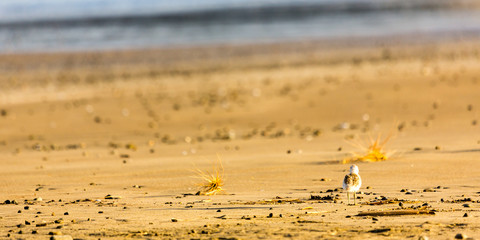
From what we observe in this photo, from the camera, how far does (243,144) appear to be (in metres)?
11.9

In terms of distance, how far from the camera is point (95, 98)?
58.1ft

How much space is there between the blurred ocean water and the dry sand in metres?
7.06

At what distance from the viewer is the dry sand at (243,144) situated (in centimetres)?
671

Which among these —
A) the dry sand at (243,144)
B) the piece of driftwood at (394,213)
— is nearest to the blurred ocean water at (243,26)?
the dry sand at (243,144)

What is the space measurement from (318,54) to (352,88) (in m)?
8.75

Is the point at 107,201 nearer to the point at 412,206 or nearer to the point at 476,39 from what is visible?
the point at 412,206

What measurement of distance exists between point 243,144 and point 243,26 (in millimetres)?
27824

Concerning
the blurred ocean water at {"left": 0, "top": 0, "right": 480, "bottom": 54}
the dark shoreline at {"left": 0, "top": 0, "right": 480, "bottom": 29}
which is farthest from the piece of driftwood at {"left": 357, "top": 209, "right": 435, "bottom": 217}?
the dark shoreline at {"left": 0, "top": 0, "right": 480, "bottom": 29}

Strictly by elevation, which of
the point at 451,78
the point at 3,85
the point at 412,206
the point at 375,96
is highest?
the point at 3,85

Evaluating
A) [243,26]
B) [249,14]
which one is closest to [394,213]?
[243,26]

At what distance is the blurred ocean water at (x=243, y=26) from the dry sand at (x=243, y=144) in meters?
7.06

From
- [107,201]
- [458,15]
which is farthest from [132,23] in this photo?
[107,201]

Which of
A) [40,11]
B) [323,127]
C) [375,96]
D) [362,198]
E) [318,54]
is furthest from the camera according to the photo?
[40,11]

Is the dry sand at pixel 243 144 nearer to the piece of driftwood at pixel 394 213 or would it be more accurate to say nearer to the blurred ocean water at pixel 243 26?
the piece of driftwood at pixel 394 213
